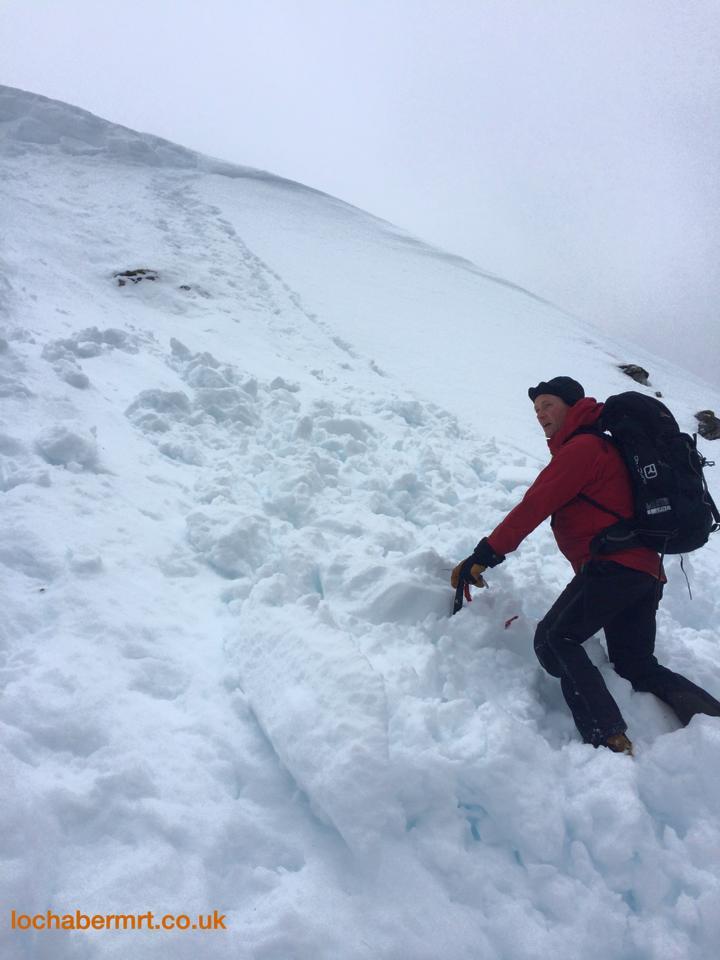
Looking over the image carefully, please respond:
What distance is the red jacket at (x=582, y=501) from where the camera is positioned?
2.50m

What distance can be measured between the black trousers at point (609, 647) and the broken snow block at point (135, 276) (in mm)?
7253

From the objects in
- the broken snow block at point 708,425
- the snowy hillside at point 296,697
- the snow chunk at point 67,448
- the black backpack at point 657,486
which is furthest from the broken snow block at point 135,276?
the broken snow block at point 708,425

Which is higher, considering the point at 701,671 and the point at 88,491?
the point at 701,671

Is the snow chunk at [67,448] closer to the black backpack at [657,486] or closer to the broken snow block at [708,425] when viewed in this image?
the black backpack at [657,486]

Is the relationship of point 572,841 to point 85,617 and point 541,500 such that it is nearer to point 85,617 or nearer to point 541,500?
point 541,500

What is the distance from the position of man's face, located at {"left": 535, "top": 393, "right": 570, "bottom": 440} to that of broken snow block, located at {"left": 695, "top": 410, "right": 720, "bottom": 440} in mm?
7058

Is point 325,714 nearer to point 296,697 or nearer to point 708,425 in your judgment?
point 296,697

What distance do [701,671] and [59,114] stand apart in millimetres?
18130

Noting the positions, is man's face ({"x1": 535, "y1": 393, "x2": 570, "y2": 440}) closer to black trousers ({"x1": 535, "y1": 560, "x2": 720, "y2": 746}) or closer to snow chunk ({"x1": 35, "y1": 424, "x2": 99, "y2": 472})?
black trousers ({"x1": 535, "y1": 560, "x2": 720, "y2": 746})

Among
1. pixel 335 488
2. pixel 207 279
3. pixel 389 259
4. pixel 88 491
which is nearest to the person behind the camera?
pixel 88 491

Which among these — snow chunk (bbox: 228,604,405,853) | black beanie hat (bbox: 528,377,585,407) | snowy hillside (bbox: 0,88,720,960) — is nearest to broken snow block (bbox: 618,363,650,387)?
snowy hillside (bbox: 0,88,720,960)

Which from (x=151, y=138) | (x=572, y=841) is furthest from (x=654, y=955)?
(x=151, y=138)

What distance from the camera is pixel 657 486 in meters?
2.41

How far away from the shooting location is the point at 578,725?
234cm
